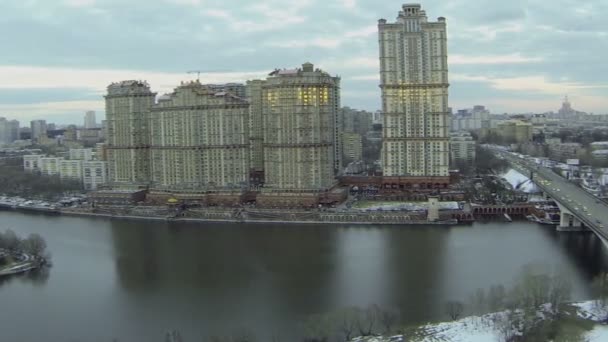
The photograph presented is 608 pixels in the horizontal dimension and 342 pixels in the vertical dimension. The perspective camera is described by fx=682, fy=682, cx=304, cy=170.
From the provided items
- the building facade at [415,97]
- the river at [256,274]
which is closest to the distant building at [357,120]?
the building facade at [415,97]

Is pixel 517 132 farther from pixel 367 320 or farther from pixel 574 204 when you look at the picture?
pixel 367 320

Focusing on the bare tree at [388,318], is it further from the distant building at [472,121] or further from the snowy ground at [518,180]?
the distant building at [472,121]

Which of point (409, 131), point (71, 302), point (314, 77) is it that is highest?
point (314, 77)

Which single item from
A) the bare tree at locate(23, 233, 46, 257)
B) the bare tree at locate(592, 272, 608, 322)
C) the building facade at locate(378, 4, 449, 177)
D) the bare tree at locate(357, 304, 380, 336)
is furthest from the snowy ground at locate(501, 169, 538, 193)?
the bare tree at locate(23, 233, 46, 257)

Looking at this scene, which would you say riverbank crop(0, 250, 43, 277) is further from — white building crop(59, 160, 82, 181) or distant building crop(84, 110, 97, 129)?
distant building crop(84, 110, 97, 129)

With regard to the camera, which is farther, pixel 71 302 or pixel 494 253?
pixel 494 253

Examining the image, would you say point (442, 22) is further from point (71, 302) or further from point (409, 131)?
point (71, 302)

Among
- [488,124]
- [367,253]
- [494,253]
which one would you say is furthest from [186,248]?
[488,124]
